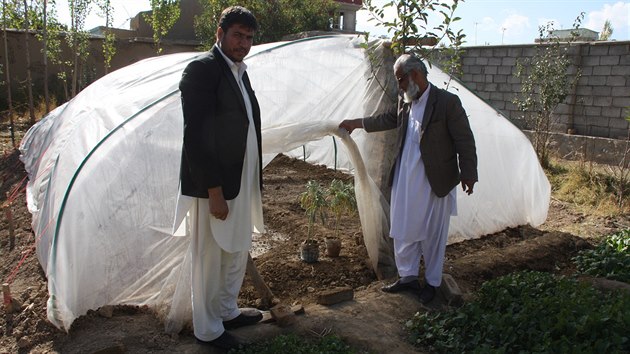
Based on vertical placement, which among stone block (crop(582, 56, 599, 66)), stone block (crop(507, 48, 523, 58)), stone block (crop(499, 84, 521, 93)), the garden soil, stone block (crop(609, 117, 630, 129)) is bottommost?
the garden soil

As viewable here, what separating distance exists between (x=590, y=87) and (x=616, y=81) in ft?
1.43

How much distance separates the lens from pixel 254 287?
3.75 m

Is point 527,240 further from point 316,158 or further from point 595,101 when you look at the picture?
point 595,101

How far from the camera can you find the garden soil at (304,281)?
3117 millimetres

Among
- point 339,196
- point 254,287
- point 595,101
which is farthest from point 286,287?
point 595,101

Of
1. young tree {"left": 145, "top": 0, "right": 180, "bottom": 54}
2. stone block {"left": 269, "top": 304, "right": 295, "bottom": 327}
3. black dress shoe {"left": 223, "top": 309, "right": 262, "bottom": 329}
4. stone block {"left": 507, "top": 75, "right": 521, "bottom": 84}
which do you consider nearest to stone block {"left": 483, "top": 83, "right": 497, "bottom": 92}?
stone block {"left": 507, "top": 75, "right": 521, "bottom": 84}

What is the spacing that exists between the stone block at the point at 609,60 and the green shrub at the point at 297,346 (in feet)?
25.7

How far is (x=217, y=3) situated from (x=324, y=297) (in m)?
12.5

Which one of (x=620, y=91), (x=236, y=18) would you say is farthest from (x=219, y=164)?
(x=620, y=91)

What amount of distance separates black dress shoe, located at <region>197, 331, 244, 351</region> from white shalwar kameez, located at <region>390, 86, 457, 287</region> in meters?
1.41

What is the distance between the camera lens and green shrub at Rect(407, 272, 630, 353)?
107 inches

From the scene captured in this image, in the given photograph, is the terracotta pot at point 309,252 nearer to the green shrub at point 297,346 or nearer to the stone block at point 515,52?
the green shrub at point 297,346

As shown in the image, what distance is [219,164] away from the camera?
274cm

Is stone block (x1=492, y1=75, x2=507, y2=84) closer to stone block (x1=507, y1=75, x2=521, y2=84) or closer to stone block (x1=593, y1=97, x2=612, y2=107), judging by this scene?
stone block (x1=507, y1=75, x2=521, y2=84)
